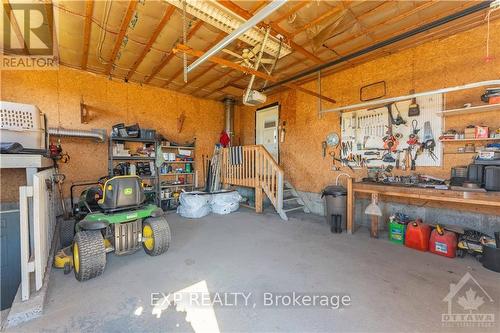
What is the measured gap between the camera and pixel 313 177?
5.19 metres

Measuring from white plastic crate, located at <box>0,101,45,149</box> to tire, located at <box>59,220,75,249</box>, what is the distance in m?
1.44

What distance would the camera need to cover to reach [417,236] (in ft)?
9.96

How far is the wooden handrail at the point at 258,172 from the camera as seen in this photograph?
473cm

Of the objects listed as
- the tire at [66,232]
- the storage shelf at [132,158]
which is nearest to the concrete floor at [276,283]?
the tire at [66,232]

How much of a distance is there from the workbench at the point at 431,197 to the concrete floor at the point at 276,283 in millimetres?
529

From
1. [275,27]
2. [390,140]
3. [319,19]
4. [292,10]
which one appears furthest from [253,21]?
[390,140]

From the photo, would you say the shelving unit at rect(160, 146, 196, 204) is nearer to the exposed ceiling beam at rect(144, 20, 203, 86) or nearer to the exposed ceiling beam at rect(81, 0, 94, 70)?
the exposed ceiling beam at rect(144, 20, 203, 86)

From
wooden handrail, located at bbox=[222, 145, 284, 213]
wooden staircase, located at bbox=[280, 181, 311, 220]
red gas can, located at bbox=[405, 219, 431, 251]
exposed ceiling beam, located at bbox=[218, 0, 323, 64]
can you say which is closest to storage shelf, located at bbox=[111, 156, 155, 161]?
wooden handrail, located at bbox=[222, 145, 284, 213]

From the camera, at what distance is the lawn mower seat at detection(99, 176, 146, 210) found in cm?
258

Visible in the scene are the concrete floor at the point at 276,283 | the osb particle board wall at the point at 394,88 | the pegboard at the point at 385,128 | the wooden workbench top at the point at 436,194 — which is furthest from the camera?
→ the pegboard at the point at 385,128

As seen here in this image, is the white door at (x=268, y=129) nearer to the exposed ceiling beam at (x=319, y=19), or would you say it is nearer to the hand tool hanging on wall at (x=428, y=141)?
the exposed ceiling beam at (x=319, y=19)

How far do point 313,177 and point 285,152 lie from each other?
3.84 feet

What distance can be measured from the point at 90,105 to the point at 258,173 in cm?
427

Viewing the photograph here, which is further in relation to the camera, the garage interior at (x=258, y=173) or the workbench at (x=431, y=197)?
the workbench at (x=431, y=197)
